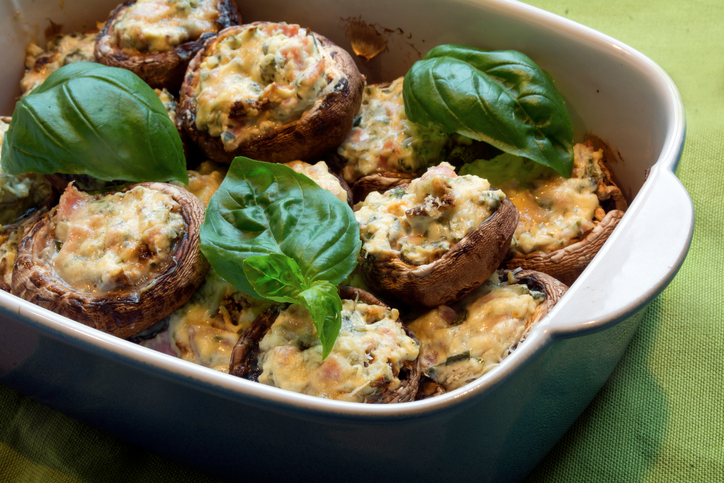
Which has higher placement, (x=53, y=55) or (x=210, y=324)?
(x=53, y=55)

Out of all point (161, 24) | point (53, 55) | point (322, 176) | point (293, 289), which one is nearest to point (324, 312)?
point (293, 289)

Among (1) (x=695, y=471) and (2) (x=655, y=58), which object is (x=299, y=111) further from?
(2) (x=655, y=58)

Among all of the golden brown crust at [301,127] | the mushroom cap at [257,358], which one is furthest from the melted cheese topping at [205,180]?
the mushroom cap at [257,358]

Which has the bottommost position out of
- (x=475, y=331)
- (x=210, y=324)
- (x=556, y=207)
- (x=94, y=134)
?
(x=210, y=324)

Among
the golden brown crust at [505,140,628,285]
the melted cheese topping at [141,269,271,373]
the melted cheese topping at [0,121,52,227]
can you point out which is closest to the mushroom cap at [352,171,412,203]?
the golden brown crust at [505,140,628,285]

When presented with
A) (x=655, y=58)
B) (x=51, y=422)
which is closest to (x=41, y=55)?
(x=51, y=422)

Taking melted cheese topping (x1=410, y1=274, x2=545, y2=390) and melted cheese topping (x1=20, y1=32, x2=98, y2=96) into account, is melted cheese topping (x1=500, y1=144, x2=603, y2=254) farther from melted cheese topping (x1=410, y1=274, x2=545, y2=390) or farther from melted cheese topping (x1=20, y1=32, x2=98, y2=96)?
melted cheese topping (x1=20, y1=32, x2=98, y2=96)

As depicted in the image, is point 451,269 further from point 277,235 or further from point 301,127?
point 301,127
